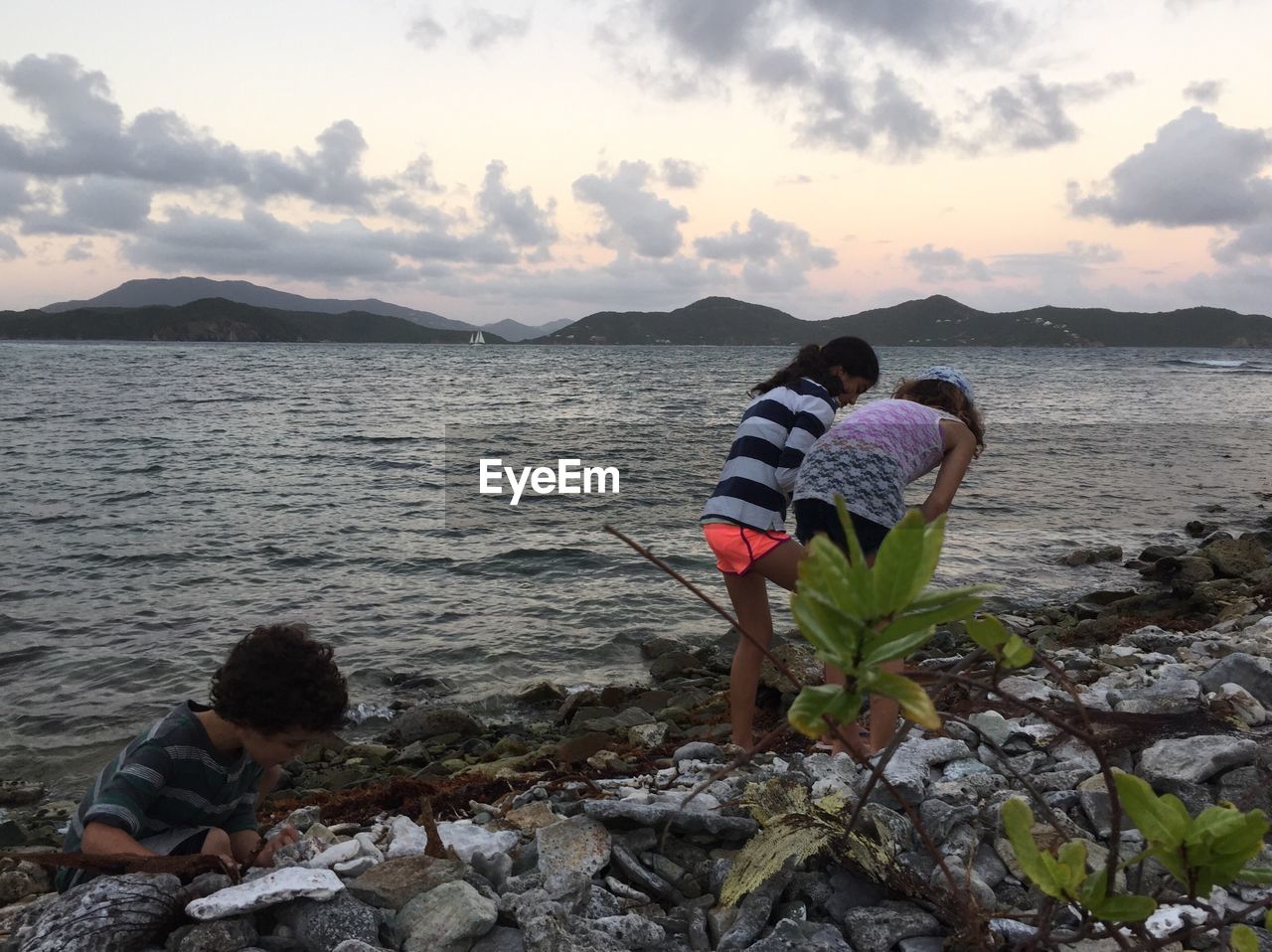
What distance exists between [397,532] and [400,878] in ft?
40.6

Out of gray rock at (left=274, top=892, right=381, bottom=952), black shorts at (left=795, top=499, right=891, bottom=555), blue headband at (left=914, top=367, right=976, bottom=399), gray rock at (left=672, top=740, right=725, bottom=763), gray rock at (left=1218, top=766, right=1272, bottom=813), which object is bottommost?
gray rock at (left=672, top=740, right=725, bottom=763)

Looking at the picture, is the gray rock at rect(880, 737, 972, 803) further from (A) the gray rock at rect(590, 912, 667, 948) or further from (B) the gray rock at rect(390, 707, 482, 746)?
(B) the gray rock at rect(390, 707, 482, 746)

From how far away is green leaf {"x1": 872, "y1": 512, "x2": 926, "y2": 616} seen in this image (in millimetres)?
821

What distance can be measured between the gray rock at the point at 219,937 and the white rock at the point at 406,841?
2.05 feet

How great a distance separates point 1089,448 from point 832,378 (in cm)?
2448

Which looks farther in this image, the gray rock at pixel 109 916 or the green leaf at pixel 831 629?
the gray rock at pixel 109 916

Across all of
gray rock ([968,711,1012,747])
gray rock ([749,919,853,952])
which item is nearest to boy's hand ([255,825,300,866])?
gray rock ([749,919,853,952])

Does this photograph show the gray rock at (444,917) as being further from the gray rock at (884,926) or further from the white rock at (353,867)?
the gray rock at (884,926)

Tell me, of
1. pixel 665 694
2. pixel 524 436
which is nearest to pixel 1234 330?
pixel 524 436

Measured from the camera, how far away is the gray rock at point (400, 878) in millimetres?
2824

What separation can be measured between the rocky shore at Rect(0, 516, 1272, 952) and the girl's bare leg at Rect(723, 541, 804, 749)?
256 millimetres

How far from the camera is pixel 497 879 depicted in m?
3.09

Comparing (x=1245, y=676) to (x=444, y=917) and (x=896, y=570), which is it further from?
(x=896, y=570)

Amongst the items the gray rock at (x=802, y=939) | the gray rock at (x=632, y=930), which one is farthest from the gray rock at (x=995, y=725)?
the gray rock at (x=632, y=930)
